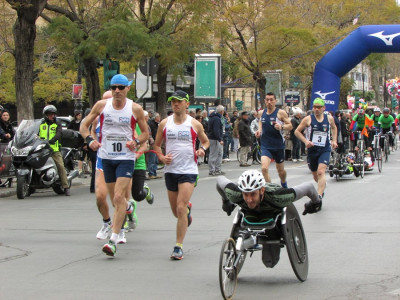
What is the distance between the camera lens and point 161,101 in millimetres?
29906

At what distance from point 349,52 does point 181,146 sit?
801 inches

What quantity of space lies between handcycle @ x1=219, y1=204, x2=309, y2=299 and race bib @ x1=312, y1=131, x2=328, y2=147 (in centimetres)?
641

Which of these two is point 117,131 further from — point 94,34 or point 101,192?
point 94,34

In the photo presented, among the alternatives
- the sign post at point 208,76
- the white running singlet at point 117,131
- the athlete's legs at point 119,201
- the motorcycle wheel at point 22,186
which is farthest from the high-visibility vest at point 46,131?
the sign post at point 208,76

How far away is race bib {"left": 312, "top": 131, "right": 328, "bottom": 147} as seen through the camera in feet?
44.0

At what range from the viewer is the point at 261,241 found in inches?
267

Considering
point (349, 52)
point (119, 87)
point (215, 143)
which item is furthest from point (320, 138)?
point (349, 52)

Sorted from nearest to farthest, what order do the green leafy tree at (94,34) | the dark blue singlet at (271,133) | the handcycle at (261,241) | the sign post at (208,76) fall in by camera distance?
the handcycle at (261,241), the dark blue singlet at (271,133), the green leafy tree at (94,34), the sign post at (208,76)

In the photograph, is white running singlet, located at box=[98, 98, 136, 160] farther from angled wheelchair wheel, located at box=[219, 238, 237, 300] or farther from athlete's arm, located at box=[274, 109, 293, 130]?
athlete's arm, located at box=[274, 109, 293, 130]

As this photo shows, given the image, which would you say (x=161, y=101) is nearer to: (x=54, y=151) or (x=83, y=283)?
(x=54, y=151)

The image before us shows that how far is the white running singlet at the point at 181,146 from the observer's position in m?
8.72

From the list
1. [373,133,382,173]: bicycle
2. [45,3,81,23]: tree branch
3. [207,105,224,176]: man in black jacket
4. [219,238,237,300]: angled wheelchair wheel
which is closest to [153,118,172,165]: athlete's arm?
[219,238,237,300]: angled wheelchair wheel

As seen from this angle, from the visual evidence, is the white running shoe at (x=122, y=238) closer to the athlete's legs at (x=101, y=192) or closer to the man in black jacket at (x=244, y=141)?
the athlete's legs at (x=101, y=192)

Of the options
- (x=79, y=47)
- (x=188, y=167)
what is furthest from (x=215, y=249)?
(x=79, y=47)
